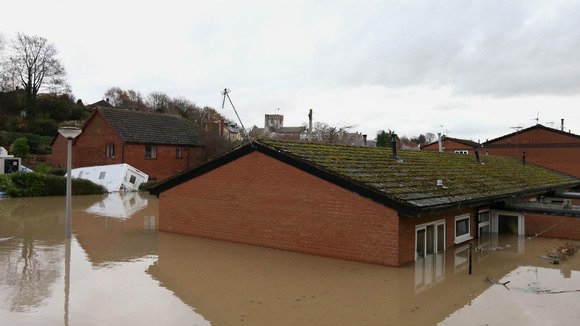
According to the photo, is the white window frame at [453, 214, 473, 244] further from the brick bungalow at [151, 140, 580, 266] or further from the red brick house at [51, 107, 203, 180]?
the red brick house at [51, 107, 203, 180]

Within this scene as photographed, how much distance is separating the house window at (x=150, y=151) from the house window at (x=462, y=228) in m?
30.7

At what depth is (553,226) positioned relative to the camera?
17125 mm

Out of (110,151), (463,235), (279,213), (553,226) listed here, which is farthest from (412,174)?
(110,151)

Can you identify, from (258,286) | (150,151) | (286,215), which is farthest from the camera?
(150,151)

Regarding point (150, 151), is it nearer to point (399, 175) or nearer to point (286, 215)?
point (286, 215)

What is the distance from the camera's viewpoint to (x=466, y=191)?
50.5 feet

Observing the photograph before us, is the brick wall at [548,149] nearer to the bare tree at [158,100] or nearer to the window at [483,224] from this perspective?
the window at [483,224]

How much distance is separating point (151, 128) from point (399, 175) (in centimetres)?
3172

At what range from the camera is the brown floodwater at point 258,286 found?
8375 mm

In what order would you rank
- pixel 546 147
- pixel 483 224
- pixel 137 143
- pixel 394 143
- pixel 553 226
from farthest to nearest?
pixel 137 143 → pixel 546 147 → pixel 483 224 → pixel 394 143 → pixel 553 226

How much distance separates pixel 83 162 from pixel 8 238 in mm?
28273

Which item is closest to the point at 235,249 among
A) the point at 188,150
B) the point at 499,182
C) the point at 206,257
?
the point at 206,257

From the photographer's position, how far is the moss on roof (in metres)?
12.9

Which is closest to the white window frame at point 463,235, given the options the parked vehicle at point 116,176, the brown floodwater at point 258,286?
the brown floodwater at point 258,286
